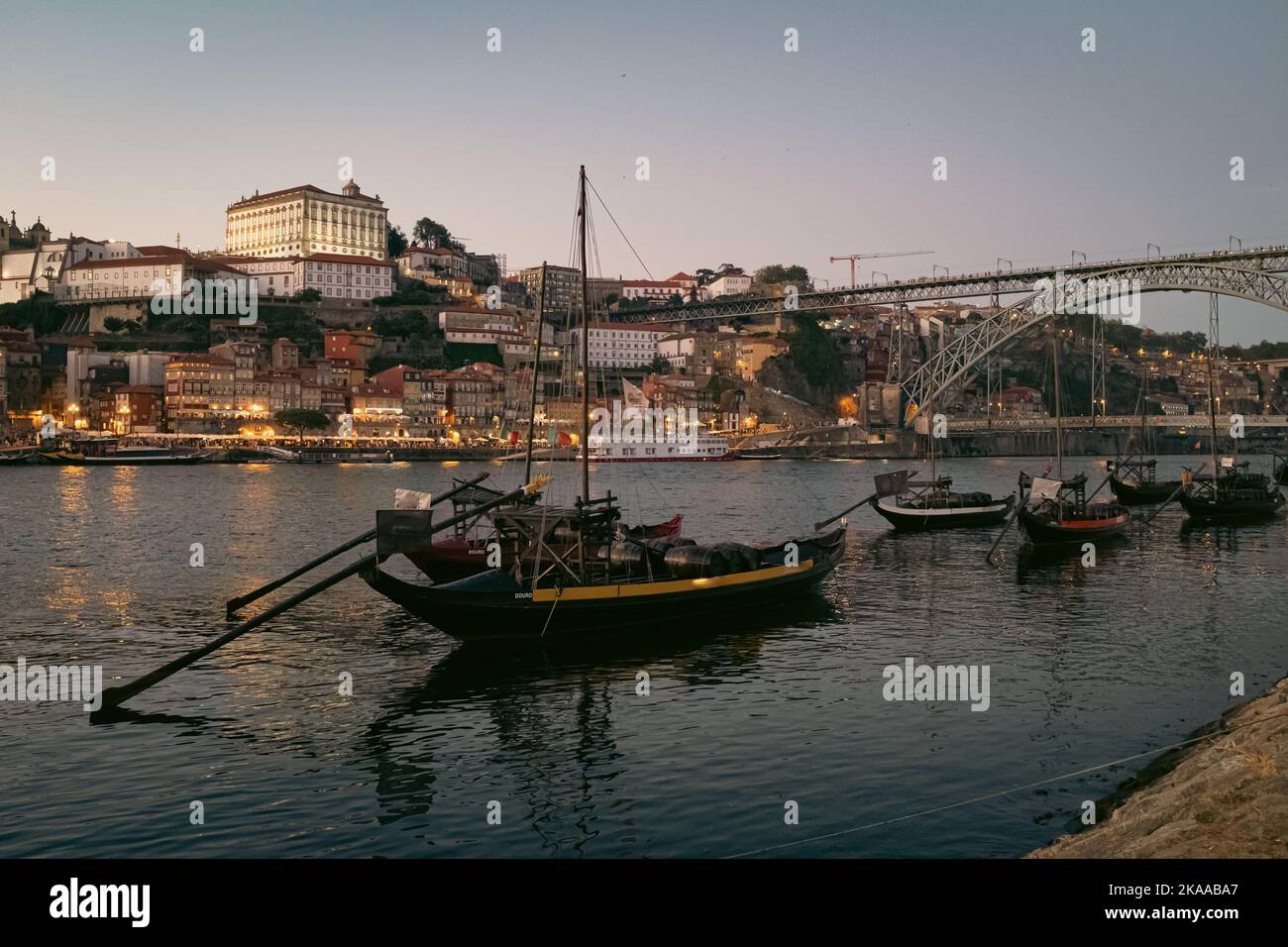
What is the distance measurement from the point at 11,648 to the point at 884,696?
1537 cm

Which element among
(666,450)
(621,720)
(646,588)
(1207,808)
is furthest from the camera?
(666,450)

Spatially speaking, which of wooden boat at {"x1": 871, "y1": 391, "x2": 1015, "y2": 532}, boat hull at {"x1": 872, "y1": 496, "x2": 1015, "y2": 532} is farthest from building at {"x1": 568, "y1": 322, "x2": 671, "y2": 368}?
boat hull at {"x1": 872, "y1": 496, "x2": 1015, "y2": 532}

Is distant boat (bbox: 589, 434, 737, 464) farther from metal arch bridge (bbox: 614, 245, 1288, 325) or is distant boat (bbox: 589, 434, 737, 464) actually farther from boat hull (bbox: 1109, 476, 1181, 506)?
boat hull (bbox: 1109, 476, 1181, 506)

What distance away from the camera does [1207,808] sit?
28.5ft

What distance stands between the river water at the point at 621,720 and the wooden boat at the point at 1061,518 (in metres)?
3.52

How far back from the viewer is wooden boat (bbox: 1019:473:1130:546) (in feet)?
113

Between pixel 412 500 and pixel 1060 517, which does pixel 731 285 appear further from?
pixel 412 500

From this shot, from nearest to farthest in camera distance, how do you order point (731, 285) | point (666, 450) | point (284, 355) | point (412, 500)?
point (412, 500), point (666, 450), point (284, 355), point (731, 285)

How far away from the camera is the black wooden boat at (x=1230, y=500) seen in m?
45.8

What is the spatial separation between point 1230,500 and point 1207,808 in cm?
4286

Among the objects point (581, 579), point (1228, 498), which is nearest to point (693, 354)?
point (1228, 498)

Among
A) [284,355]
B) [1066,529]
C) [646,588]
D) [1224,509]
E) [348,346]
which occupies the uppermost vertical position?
[348,346]
